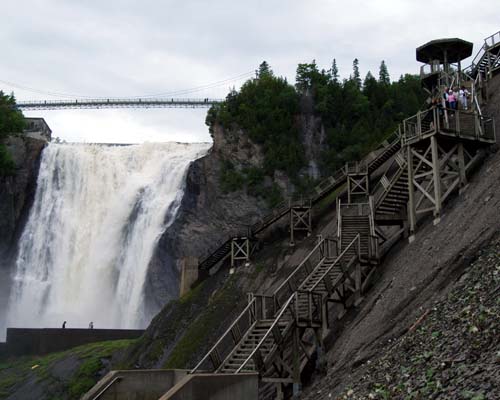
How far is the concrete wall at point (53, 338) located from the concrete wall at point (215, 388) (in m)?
29.4

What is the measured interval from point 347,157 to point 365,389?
36898mm

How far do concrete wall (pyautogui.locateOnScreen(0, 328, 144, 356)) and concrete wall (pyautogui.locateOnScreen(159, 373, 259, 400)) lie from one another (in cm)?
2936

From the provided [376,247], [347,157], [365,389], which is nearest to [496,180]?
[376,247]

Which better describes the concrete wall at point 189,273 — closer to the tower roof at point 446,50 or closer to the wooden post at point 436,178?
the tower roof at point 446,50

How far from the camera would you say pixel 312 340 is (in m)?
23.3

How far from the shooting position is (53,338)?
4566cm

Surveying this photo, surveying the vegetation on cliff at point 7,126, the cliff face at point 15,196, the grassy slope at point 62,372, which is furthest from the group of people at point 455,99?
the cliff face at point 15,196

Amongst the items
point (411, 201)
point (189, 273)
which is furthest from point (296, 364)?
point (189, 273)

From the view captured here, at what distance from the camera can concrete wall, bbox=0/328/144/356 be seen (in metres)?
45.2

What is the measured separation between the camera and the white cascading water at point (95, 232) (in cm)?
5669

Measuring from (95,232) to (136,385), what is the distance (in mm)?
43125

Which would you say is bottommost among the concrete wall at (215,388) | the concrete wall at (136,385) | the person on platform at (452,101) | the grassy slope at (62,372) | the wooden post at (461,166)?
the grassy slope at (62,372)

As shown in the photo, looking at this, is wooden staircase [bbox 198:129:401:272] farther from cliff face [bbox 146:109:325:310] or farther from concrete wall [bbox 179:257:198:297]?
cliff face [bbox 146:109:325:310]

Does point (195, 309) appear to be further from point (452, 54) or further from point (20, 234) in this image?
point (20, 234)
